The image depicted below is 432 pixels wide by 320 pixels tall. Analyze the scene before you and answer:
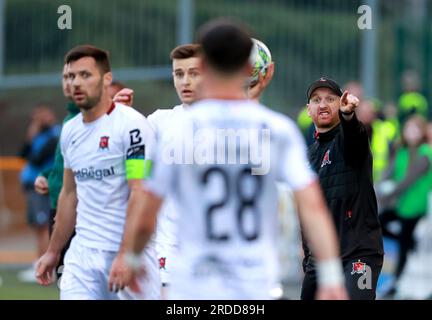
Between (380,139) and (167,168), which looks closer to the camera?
(167,168)

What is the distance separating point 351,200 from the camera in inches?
360

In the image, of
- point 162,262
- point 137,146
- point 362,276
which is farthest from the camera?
point 162,262

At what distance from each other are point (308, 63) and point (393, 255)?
12.5 feet

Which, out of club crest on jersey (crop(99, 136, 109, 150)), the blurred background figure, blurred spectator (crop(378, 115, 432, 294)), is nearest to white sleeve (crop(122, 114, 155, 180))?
club crest on jersey (crop(99, 136, 109, 150))

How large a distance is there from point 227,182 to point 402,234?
1147 centimetres

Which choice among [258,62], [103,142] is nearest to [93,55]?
[103,142]

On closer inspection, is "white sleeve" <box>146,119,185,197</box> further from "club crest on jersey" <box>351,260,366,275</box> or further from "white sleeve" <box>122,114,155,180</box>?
"club crest on jersey" <box>351,260,366,275</box>

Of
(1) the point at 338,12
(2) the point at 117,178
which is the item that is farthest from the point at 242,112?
(1) the point at 338,12

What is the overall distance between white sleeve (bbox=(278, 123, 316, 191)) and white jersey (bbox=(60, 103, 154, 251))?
250 cm

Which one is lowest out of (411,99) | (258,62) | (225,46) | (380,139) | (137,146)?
(137,146)

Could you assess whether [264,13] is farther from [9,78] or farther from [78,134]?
[78,134]

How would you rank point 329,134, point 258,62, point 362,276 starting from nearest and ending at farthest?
point 258,62 < point 362,276 < point 329,134

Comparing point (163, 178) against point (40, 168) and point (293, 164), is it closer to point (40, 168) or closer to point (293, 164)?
point (293, 164)

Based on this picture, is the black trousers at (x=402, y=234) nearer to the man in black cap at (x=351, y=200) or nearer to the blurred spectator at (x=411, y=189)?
the blurred spectator at (x=411, y=189)
